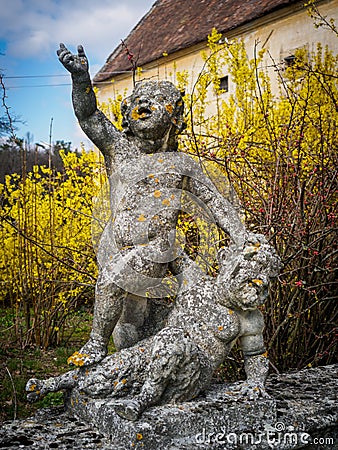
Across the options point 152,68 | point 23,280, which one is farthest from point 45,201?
point 152,68

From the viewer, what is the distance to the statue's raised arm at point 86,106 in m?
2.26

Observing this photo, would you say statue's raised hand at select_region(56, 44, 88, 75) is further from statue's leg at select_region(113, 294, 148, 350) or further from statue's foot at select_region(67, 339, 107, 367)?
statue's foot at select_region(67, 339, 107, 367)

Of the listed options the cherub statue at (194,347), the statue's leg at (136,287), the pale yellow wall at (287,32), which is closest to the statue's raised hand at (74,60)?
the statue's leg at (136,287)

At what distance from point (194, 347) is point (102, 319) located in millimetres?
413

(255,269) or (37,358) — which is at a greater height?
(255,269)

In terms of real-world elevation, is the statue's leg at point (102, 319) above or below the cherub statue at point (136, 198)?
below

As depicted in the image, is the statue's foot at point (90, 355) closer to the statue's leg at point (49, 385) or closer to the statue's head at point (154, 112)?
the statue's leg at point (49, 385)

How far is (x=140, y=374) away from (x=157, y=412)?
0.21m

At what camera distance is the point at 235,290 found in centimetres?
230

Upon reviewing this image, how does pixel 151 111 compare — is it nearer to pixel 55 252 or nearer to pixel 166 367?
pixel 166 367

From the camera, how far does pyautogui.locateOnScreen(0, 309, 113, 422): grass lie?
394 cm

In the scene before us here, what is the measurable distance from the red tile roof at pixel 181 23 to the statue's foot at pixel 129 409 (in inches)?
358

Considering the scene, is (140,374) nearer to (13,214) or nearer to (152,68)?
(13,214)

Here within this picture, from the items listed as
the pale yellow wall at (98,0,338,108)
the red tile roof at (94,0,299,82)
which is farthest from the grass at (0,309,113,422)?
the red tile roof at (94,0,299,82)
